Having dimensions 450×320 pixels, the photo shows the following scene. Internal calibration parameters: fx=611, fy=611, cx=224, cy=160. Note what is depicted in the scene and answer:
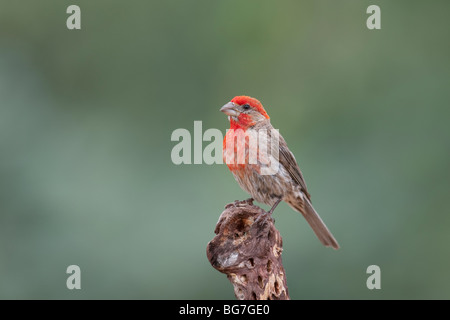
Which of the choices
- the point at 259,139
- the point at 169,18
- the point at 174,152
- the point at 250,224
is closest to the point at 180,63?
the point at 169,18

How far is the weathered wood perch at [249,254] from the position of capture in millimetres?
4297

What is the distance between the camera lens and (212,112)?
7.53m

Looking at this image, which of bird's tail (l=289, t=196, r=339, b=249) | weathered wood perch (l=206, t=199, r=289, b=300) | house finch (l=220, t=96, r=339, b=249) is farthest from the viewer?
bird's tail (l=289, t=196, r=339, b=249)

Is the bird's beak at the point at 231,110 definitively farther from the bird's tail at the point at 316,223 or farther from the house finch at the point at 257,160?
the bird's tail at the point at 316,223

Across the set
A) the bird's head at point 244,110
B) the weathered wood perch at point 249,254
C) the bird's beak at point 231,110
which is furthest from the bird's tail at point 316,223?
the weathered wood perch at point 249,254

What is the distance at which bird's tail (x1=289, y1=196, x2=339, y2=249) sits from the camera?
5719 millimetres

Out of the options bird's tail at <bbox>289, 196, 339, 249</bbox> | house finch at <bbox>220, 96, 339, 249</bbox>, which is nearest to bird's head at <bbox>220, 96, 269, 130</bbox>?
house finch at <bbox>220, 96, 339, 249</bbox>

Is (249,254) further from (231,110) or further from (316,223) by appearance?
(316,223)

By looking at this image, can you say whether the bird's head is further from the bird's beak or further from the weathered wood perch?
the weathered wood perch

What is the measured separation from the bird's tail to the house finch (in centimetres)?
14

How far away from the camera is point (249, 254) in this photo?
4.34 metres

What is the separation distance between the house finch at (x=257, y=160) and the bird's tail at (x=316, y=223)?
14 centimetres

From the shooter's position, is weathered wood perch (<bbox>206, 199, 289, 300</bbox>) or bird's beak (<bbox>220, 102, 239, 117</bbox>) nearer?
weathered wood perch (<bbox>206, 199, 289, 300</bbox>)

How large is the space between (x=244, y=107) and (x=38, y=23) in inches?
163
